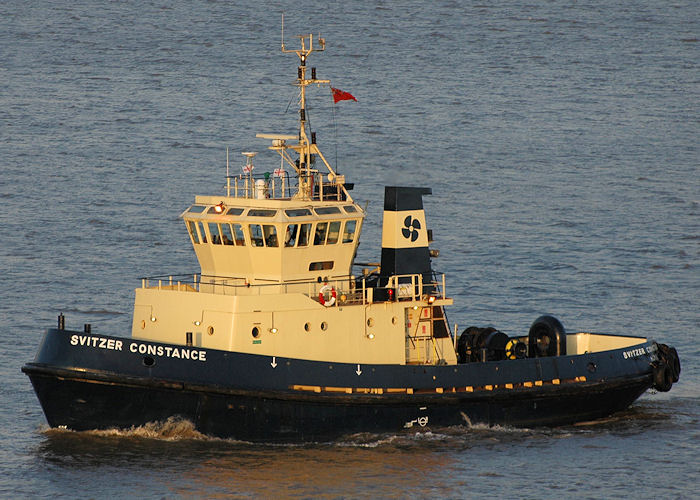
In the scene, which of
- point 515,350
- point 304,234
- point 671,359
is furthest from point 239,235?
point 671,359

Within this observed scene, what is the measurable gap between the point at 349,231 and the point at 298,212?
125cm

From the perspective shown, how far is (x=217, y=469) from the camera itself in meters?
23.6

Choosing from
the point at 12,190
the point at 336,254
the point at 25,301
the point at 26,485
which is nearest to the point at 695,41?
the point at 12,190

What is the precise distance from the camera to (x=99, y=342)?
80.3 ft

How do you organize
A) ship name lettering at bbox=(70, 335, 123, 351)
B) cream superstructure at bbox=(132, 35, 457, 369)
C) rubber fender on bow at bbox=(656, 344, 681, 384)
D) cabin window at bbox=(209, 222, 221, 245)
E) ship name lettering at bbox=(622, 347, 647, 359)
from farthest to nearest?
rubber fender on bow at bbox=(656, 344, 681, 384), ship name lettering at bbox=(622, 347, 647, 359), cabin window at bbox=(209, 222, 221, 245), cream superstructure at bbox=(132, 35, 457, 369), ship name lettering at bbox=(70, 335, 123, 351)

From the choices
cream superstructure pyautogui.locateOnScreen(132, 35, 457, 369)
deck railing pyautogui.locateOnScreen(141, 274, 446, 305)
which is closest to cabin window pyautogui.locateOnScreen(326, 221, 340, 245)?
cream superstructure pyautogui.locateOnScreen(132, 35, 457, 369)

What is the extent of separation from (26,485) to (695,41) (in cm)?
5661

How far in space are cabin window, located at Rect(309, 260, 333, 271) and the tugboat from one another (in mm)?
39

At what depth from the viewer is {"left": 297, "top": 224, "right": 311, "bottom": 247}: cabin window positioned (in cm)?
2588

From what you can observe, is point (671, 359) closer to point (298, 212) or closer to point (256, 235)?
point (298, 212)

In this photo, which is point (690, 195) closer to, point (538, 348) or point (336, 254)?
point (538, 348)

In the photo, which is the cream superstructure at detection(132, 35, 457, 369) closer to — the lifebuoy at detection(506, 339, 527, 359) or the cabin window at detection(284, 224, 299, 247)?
the cabin window at detection(284, 224, 299, 247)

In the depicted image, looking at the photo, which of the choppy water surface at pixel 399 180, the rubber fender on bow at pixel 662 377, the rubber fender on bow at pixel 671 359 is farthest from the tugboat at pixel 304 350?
the rubber fender on bow at pixel 671 359

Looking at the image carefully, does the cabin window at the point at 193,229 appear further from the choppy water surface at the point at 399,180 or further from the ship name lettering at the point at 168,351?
the choppy water surface at the point at 399,180
